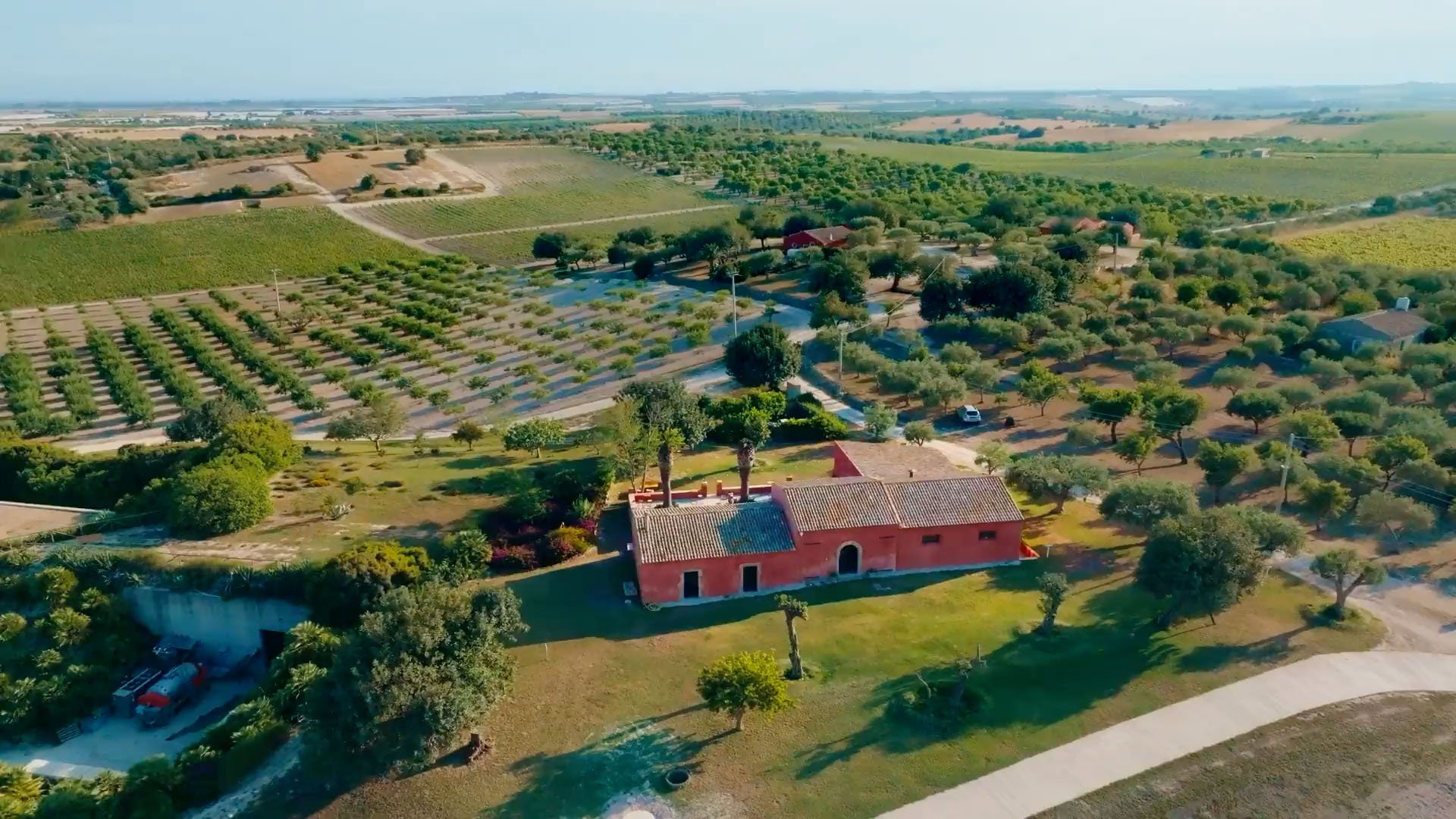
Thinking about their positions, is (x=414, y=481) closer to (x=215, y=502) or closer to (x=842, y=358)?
(x=215, y=502)

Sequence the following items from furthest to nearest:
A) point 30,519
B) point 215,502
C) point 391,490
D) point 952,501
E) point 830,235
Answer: point 830,235 → point 391,490 → point 30,519 → point 215,502 → point 952,501

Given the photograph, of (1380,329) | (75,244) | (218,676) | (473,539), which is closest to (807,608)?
(473,539)

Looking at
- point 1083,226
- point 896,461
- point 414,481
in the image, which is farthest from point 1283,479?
point 1083,226

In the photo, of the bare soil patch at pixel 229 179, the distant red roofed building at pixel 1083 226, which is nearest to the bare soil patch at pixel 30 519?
the distant red roofed building at pixel 1083 226

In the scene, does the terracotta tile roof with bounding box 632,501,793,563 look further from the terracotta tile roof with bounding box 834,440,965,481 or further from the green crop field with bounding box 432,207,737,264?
the green crop field with bounding box 432,207,737,264

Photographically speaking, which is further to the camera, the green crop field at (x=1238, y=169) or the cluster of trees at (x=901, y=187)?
the green crop field at (x=1238, y=169)

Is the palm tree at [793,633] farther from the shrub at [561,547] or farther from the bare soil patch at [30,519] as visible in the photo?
the bare soil patch at [30,519]

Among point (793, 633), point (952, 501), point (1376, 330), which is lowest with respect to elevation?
point (793, 633)

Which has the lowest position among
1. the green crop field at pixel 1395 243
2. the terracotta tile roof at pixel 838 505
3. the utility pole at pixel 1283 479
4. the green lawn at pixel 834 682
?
the green lawn at pixel 834 682
